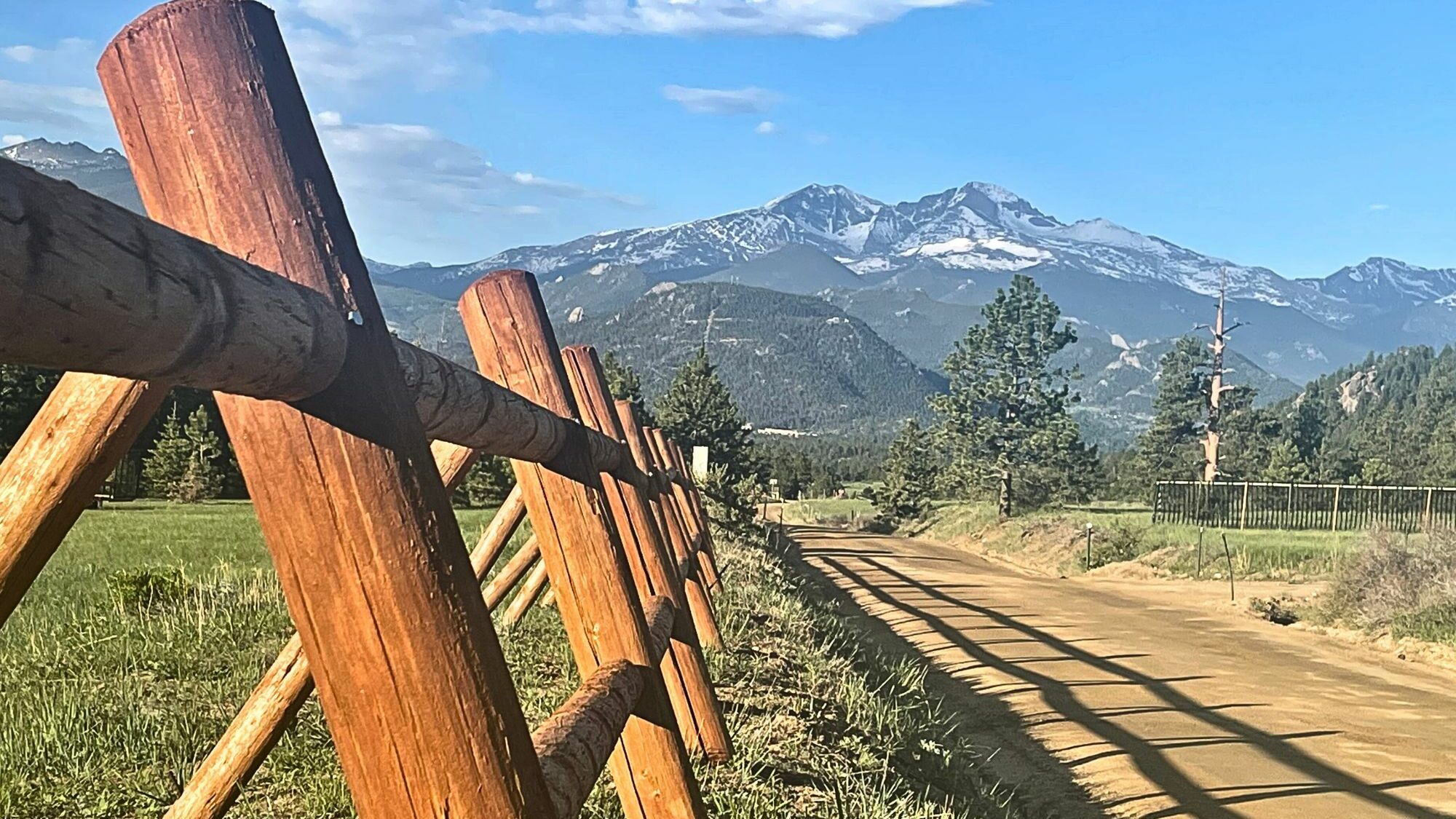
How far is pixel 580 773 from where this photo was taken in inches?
66.3

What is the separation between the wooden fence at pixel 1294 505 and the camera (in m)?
30.1

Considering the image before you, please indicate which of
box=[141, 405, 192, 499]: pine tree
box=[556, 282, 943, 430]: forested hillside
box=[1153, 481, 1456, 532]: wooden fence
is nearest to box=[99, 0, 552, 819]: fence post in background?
box=[141, 405, 192, 499]: pine tree

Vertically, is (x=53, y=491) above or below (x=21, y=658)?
above

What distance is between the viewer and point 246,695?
394cm

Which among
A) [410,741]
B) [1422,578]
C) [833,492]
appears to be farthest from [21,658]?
[833,492]

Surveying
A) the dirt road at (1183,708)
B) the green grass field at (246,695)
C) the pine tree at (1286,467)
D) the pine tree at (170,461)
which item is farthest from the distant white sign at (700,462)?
the pine tree at (1286,467)

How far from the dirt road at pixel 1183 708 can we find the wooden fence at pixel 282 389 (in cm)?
578

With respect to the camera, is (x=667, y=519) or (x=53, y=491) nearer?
(x=53, y=491)

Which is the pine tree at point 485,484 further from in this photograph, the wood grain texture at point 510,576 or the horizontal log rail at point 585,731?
the horizontal log rail at point 585,731

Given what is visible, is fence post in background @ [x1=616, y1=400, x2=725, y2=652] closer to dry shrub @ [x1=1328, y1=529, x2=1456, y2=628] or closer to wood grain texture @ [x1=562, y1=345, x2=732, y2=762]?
wood grain texture @ [x1=562, y1=345, x2=732, y2=762]

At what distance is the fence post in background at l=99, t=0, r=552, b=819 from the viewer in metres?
1.10

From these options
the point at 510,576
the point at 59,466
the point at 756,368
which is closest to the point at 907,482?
the point at 510,576

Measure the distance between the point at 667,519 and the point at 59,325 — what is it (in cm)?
560

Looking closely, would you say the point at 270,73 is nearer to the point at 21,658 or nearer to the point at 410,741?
the point at 410,741
